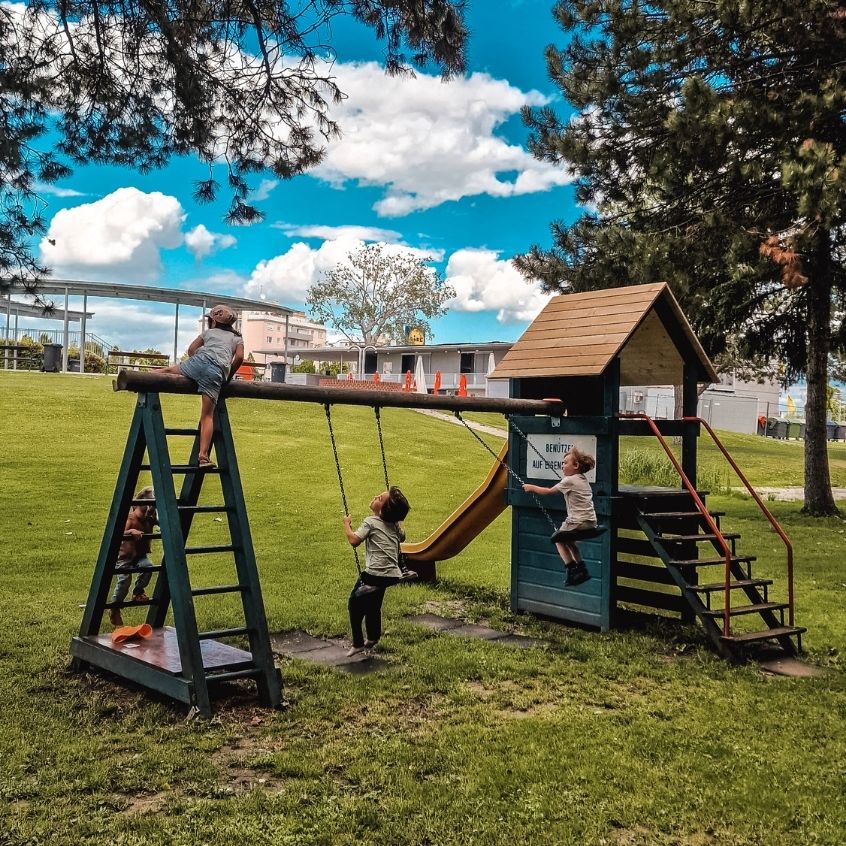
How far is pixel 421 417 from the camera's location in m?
30.1

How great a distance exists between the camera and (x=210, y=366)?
623cm

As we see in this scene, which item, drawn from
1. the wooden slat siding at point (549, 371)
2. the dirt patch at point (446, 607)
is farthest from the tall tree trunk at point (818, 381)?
the dirt patch at point (446, 607)

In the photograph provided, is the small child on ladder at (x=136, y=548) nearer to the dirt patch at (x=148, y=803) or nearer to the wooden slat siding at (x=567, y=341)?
the dirt patch at (x=148, y=803)

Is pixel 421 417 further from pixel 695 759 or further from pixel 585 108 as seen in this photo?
pixel 695 759

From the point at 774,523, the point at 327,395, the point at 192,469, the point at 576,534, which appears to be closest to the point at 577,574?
the point at 576,534

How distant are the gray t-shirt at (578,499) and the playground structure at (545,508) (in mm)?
353

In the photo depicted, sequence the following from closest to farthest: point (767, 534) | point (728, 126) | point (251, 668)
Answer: point (251, 668) → point (728, 126) → point (767, 534)

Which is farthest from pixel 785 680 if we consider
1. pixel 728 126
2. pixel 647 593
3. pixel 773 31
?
pixel 773 31

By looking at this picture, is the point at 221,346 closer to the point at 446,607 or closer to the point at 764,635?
the point at 446,607

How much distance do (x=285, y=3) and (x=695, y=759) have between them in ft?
29.0

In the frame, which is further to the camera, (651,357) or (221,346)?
(651,357)

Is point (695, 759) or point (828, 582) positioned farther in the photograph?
point (828, 582)

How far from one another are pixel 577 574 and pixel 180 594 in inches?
144

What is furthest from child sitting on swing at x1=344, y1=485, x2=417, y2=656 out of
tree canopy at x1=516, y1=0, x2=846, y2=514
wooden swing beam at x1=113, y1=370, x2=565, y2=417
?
tree canopy at x1=516, y1=0, x2=846, y2=514
